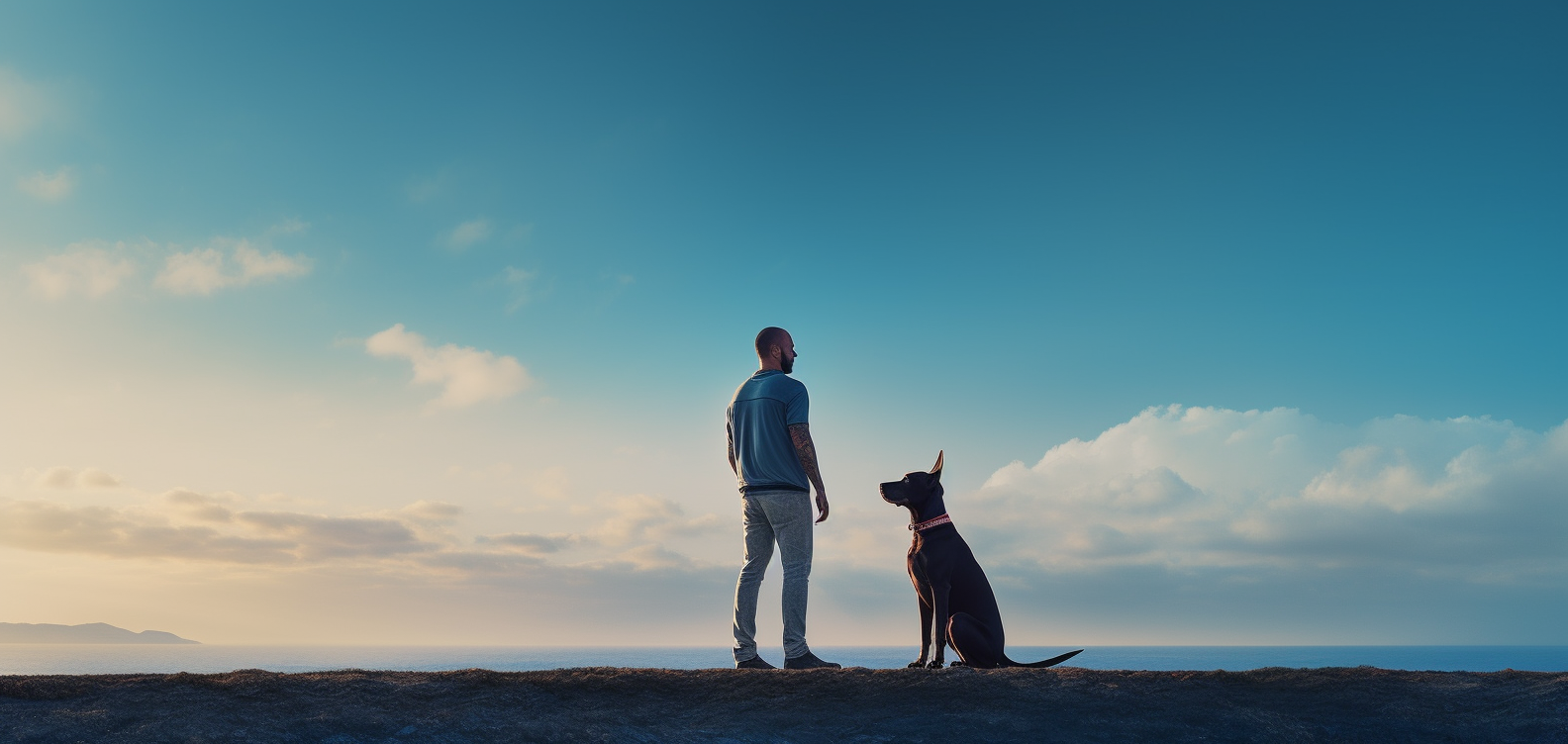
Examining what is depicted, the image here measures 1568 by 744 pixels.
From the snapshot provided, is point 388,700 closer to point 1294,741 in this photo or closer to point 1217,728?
point 1217,728

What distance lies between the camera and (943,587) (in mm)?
→ 6715

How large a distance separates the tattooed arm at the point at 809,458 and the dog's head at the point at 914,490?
50cm

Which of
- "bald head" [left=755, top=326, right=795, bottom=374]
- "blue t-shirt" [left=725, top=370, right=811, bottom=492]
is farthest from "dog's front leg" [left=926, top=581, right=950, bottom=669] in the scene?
"bald head" [left=755, top=326, right=795, bottom=374]

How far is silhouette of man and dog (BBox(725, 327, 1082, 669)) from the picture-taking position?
22.0 ft

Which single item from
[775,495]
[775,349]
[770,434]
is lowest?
[775,495]

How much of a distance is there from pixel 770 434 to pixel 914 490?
123 centimetres

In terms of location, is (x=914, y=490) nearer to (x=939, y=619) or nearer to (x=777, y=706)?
(x=939, y=619)

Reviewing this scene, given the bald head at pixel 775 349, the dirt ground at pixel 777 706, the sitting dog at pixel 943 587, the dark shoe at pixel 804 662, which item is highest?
the bald head at pixel 775 349

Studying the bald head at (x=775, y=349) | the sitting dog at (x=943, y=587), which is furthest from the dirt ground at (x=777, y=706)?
the bald head at (x=775, y=349)

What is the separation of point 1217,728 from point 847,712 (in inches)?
82.6

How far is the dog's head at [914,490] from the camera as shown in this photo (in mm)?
7047

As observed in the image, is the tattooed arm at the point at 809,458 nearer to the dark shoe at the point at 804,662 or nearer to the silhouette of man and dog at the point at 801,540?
the silhouette of man and dog at the point at 801,540

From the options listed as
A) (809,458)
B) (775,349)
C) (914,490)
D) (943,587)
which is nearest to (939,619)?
(943,587)

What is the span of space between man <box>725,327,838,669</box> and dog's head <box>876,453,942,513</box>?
544 millimetres
